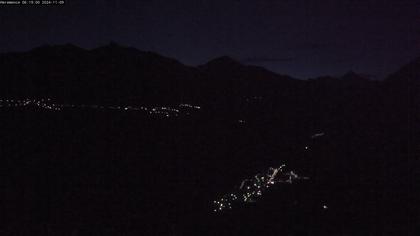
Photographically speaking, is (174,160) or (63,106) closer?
(174,160)

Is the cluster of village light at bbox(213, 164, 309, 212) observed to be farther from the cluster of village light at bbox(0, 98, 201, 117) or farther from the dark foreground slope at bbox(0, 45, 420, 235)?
the cluster of village light at bbox(0, 98, 201, 117)

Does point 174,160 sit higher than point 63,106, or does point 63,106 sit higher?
point 63,106

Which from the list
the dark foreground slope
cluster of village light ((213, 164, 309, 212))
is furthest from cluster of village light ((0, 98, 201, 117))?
cluster of village light ((213, 164, 309, 212))

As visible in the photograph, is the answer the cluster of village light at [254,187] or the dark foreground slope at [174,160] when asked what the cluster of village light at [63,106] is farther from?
the cluster of village light at [254,187]

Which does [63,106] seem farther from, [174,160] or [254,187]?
[254,187]

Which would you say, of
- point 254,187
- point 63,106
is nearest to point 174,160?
point 254,187

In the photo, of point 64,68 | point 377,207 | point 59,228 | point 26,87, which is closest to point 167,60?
point 64,68
